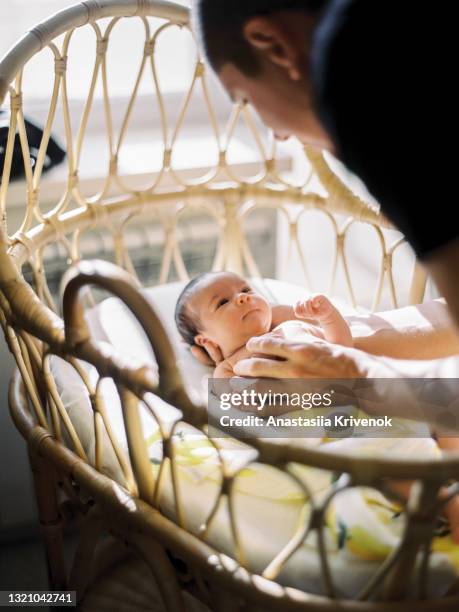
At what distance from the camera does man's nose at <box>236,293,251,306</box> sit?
3.80 ft

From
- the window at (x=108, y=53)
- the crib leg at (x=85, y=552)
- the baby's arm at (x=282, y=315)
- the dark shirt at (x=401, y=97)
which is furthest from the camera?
the window at (x=108, y=53)

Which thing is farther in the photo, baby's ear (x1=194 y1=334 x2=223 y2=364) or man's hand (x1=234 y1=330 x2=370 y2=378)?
baby's ear (x1=194 y1=334 x2=223 y2=364)

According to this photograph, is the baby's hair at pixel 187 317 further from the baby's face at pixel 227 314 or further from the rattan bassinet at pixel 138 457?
the rattan bassinet at pixel 138 457

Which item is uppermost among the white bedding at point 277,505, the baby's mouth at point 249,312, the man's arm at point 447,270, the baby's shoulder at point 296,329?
the man's arm at point 447,270

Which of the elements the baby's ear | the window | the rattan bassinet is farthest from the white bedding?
→ the window

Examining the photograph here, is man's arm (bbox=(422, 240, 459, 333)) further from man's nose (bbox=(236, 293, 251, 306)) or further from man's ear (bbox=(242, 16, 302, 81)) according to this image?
man's nose (bbox=(236, 293, 251, 306))

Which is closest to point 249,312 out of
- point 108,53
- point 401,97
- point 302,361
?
point 302,361

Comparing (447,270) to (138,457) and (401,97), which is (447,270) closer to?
(401,97)

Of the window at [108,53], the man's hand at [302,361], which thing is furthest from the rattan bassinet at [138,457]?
the window at [108,53]

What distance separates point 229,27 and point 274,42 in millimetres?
45

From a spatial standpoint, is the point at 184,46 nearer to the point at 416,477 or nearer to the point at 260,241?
the point at 260,241

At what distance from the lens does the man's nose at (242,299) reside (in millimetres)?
1158

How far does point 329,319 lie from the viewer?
109 centimetres

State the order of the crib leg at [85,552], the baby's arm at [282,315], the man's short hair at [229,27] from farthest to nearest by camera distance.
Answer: the baby's arm at [282,315], the crib leg at [85,552], the man's short hair at [229,27]
